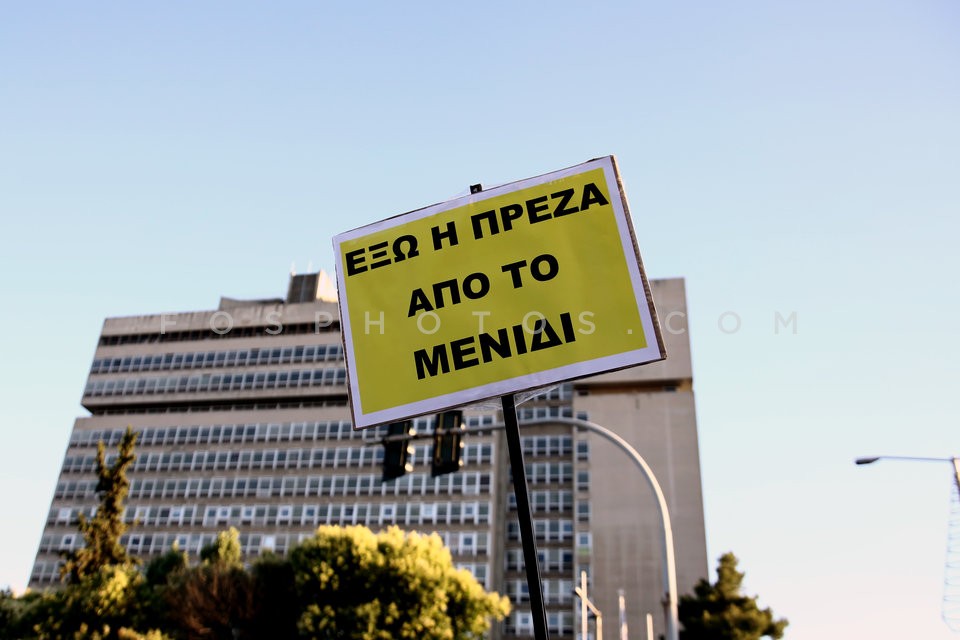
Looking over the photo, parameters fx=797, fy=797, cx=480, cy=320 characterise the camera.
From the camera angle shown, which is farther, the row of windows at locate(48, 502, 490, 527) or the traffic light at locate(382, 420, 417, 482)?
the row of windows at locate(48, 502, 490, 527)

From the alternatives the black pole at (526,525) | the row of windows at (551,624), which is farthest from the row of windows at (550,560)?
the black pole at (526,525)

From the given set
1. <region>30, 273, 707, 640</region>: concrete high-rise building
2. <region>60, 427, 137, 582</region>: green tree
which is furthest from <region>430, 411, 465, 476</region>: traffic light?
<region>30, 273, 707, 640</region>: concrete high-rise building

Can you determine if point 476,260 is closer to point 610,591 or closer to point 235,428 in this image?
point 610,591

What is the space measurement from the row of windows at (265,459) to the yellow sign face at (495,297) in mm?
68820

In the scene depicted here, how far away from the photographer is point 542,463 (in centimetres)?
7806

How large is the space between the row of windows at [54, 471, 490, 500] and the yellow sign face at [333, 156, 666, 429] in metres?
68.5

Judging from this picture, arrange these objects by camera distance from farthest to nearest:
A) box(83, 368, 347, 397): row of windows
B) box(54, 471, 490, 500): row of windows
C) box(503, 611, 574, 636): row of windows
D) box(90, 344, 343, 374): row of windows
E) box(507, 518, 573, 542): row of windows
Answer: box(90, 344, 343, 374): row of windows → box(83, 368, 347, 397): row of windows → box(507, 518, 573, 542): row of windows → box(54, 471, 490, 500): row of windows → box(503, 611, 574, 636): row of windows

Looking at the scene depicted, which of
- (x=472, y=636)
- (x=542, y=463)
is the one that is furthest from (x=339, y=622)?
(x=542, y=463)

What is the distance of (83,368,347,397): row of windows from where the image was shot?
260 ft

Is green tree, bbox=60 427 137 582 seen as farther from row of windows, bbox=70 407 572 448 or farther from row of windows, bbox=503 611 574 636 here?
row of windows, bbox=503 611 574 636

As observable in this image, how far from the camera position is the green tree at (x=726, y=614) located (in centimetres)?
3406

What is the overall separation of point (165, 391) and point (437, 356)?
8578cm

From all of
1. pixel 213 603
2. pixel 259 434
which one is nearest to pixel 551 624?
pixel 259 434

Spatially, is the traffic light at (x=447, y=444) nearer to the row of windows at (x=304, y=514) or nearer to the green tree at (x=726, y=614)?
the green tree at (x=726, y=614)
